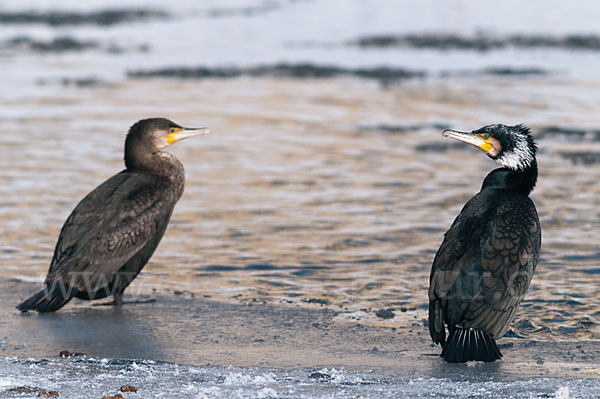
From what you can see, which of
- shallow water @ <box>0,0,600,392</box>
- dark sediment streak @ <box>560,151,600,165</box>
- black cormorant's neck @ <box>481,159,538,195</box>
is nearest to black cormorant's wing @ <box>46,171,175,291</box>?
shallow water @ <box>0,0,600,392</box>

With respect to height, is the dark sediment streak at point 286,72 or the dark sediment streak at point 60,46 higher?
the dark sediment streak at point 60,46

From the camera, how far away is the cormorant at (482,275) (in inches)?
228

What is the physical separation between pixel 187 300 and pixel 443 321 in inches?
91.1

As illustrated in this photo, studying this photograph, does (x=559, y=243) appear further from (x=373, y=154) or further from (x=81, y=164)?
(x=81, y=164)

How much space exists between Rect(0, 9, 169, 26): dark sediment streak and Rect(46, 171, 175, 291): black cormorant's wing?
27.7 metres

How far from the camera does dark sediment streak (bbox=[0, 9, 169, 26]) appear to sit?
34.5m

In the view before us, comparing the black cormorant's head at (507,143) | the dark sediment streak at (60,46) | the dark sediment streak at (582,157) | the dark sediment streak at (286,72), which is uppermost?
the dark sediment streak at (60,46)

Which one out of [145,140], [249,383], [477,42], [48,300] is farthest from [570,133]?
[477,42]

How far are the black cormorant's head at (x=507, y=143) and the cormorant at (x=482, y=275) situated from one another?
0.30m

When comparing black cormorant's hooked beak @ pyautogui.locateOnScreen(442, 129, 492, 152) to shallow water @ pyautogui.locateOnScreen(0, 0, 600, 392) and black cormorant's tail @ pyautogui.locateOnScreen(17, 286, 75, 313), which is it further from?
black cormorant's tail @ pyautogui.locateOnScreen(17, 286, 75, 313)

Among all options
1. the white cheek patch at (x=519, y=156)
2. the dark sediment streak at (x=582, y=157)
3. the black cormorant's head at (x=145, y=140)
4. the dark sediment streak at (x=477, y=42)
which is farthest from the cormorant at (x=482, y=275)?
the dark sediment streak at (x=477, y=42)

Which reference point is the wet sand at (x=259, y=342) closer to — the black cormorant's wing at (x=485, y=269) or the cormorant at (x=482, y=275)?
the cormorant at (x=482, y=275)

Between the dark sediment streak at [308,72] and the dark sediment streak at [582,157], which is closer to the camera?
the dark sediment streak at [582,157]

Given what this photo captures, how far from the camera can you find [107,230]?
7.27 m
